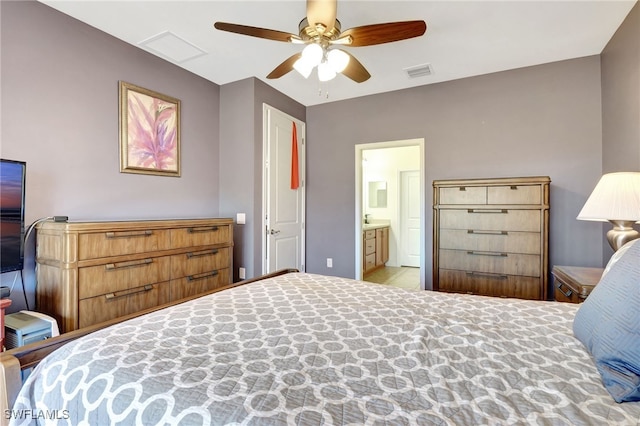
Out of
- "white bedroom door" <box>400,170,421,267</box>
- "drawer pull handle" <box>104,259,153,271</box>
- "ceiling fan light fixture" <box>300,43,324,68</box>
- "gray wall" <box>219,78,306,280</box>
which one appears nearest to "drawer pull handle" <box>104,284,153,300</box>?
"drawer pull handle" <box>104,259,153,271</box>

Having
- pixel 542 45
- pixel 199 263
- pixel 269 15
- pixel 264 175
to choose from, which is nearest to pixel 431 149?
pixel 542 45

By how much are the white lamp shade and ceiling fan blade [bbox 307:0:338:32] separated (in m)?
1.97

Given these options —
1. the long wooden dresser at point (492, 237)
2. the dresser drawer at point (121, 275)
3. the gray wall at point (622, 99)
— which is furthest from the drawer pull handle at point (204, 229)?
the gray wall at point (622, 99)

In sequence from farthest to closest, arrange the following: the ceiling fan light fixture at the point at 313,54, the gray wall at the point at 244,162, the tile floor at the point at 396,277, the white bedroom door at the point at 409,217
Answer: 1. the white bedroom door at the point at 409,217
2. the tile floor at the point at 396,277
3. the gray wall at the point at 244,162
4. the ceiling fan light fixture at the point at 313,54

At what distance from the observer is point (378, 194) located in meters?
6.64

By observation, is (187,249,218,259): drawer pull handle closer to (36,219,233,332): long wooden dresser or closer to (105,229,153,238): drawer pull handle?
(36,219,233,332): long wooden dresser

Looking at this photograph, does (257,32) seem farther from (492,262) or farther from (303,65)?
(492,262)

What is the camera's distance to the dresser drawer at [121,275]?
6.51 feet

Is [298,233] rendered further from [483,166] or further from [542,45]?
[542,45]

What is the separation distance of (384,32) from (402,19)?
725 millimetres

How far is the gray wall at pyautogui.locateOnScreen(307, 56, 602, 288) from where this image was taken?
9.73ft

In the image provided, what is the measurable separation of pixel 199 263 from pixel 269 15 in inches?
82.3

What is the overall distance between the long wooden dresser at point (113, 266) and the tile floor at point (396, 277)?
3.00 m

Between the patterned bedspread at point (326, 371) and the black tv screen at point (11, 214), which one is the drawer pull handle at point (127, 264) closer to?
the black tv screen at point (11, 214)
